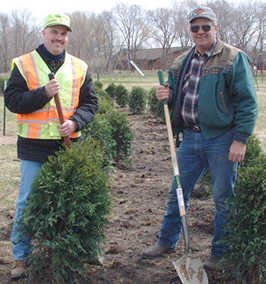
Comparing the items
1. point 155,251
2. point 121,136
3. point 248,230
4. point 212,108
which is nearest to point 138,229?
point 155,251

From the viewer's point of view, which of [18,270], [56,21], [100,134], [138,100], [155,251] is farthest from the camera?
[138,100]

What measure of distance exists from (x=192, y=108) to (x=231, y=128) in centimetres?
37

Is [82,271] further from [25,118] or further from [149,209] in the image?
[149,209]

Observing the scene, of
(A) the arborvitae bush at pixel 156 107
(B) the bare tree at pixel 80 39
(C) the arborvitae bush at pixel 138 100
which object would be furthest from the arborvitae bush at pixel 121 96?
(B) the bare tree at pixel 80 39

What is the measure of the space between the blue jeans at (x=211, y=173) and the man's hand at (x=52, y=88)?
48.5 inches

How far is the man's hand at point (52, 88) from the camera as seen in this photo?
3.05 meters

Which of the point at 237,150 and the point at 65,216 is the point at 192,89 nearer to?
the point at 237,150

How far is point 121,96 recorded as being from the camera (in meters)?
19.0

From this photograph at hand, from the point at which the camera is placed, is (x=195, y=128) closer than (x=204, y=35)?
No

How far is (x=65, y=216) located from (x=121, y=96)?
1622cm

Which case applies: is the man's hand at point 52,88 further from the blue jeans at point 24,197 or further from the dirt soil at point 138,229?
the dirt soil at point 138,229

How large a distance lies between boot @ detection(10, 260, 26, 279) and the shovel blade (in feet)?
4.21

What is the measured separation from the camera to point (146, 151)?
9109 mm

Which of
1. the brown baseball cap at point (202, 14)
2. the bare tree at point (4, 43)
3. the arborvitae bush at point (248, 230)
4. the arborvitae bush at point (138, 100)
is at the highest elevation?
the bare tree at point (4, 43)
